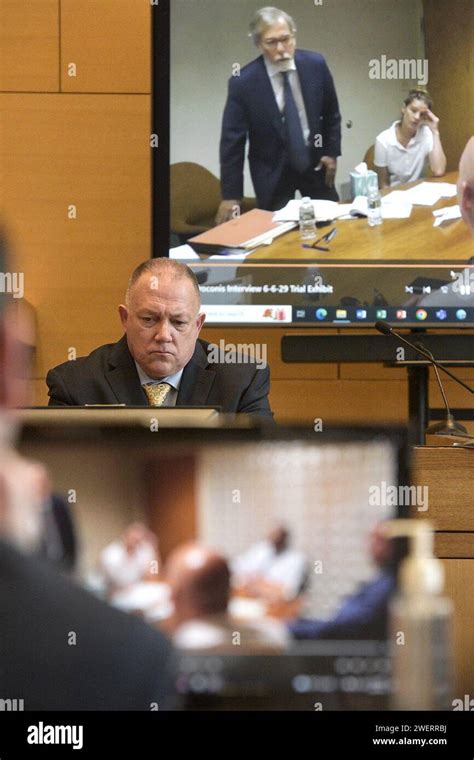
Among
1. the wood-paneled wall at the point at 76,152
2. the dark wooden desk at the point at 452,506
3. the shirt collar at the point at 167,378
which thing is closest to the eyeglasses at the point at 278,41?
the wood-paneled wall at the point at 76,152

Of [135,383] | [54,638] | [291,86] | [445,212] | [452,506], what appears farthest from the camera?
[291,86]

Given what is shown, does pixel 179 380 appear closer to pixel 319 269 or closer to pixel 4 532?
pixel 319 269

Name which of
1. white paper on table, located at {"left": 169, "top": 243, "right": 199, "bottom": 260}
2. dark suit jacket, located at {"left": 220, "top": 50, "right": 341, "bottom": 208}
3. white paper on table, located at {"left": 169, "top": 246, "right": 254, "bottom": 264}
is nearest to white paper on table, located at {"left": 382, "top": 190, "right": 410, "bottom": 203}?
dark suit jacket, located at {"left": 220, "top": 50, "right": 341, "bottom": 208}

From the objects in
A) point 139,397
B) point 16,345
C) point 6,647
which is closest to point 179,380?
point 139,397

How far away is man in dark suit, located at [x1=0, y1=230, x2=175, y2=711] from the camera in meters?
0.72

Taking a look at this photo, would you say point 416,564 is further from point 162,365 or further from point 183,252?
point 183,252

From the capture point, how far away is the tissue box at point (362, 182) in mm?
4262

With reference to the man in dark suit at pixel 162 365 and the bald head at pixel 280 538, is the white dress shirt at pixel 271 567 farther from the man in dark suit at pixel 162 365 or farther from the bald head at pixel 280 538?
the man in dark suit at pixel 162 365

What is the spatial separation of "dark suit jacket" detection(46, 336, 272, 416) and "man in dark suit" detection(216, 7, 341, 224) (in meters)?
1.65

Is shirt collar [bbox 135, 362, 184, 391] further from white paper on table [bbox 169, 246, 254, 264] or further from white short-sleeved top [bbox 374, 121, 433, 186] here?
white short-sleeved top [bbox 374, 121, 433, 186]

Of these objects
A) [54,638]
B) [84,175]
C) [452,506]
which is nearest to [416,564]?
[54,638]

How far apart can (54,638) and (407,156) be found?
373 centimetres

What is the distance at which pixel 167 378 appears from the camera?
270cm

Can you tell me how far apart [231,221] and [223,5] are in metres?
0.85
